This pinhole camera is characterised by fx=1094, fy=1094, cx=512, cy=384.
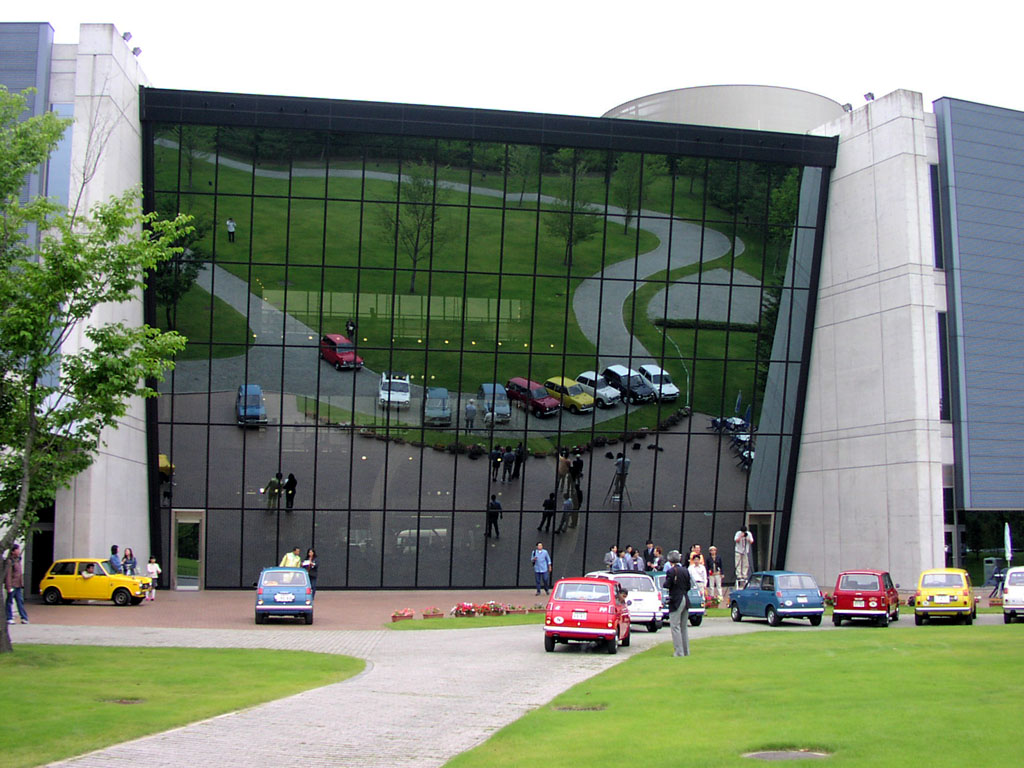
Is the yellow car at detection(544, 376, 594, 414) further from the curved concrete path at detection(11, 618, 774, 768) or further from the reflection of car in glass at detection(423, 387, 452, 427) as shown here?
the curved concrete path at detection(11, 618, 774, 768)

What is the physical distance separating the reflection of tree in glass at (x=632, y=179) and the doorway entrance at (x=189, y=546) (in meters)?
18.7

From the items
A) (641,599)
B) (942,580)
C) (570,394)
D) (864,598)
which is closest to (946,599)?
(942,580)

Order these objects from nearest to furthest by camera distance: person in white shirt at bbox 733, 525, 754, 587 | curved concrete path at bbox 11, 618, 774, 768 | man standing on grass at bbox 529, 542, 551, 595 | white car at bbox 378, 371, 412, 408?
curved concrete path at bbox 11, 618, 774, 768, man standing on grass at bbox 529, 542, 551, 595, white car at bbox 378, 371, 412, 408, person in white shirt at bbox 733, 525, 754, 587

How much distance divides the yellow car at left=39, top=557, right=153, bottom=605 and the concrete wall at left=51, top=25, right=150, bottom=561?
46.1 inches

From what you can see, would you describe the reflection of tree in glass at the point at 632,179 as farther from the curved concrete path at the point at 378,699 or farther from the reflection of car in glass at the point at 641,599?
the curved concrete path at the point at 378,699

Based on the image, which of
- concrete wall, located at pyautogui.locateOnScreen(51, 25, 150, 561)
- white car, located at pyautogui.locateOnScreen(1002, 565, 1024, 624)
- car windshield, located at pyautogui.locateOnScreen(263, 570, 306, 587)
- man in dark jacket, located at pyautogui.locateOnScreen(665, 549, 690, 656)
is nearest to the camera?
man in dark jacket, located at pyautogui.locateOnScreen(665, 549, 690, 656)

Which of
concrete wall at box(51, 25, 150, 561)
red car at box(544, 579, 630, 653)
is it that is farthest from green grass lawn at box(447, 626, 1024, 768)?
concrete wall at box(51, 25, 150, 561)

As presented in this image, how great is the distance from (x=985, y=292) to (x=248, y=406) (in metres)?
26.2

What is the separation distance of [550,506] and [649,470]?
401cm

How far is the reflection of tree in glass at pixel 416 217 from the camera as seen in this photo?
3906cm

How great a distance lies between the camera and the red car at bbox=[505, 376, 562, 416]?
40094 millimetres

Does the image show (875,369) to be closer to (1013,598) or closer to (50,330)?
(1013,598)

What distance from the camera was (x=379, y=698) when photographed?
51.0ft

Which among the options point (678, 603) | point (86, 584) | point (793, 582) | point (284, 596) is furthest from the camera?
point (86, 584)
